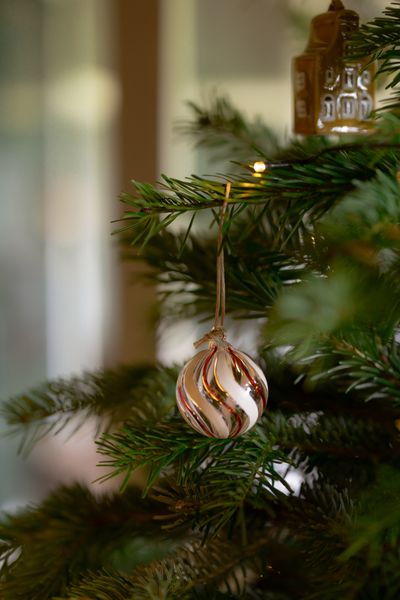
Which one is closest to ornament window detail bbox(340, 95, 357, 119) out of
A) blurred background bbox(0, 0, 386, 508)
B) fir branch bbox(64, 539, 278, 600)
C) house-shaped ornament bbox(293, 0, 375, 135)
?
house-shaped ornament bbox(293, 0, 375, 135)

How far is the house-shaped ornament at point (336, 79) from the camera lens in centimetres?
43

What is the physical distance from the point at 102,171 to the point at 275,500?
2.99 ft

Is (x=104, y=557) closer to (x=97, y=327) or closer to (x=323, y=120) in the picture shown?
(x=323, y=120)

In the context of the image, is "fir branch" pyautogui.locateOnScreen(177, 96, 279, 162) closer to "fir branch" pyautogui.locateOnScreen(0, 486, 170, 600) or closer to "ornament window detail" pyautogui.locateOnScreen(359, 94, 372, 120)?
"ornament window detail" pyautogui.locateOnScreen(359, 94, 372, 120)

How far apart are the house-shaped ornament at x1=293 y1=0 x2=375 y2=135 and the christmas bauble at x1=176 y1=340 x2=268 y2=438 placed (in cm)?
17

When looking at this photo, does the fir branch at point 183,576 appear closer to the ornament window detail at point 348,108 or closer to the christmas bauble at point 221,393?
the christmas bauble at point 221,393

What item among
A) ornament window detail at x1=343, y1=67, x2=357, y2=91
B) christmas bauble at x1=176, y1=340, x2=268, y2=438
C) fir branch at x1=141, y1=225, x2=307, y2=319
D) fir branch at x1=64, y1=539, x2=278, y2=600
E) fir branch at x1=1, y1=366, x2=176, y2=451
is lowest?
fir branch at x1=64, y1=539, x2=278, y2=600

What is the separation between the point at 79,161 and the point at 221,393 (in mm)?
935

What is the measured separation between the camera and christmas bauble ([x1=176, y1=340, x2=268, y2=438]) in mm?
352

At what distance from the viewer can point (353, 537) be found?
11.1 inches

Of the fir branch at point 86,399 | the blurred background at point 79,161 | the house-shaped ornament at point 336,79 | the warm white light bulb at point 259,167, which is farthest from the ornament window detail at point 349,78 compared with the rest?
the blurred background at point 79,161

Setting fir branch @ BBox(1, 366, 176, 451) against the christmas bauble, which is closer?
the christmas bauble

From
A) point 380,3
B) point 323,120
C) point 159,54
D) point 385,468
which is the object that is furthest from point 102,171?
point 385,468

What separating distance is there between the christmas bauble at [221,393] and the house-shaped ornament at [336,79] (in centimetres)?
17
